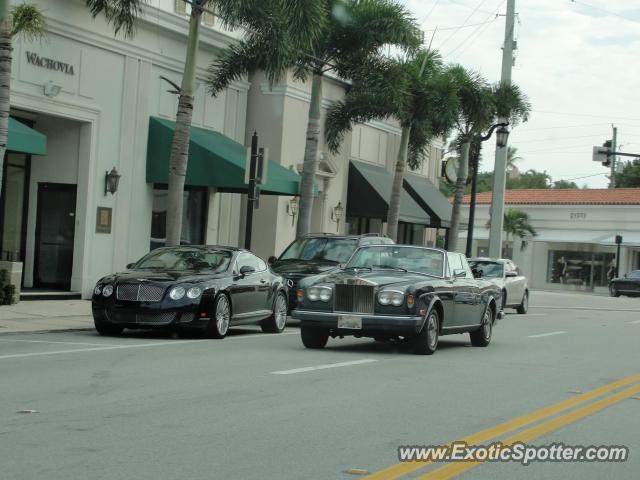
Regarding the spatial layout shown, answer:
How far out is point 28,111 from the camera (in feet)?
74.1

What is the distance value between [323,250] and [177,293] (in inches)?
270

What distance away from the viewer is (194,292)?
15.4m

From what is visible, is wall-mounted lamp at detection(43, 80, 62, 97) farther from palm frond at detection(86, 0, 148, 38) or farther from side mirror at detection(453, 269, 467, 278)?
side mirror at detection(453, 269, 467, 278)

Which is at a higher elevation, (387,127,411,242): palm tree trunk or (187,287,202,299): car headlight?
(387,127,411,242): palm tree trunk

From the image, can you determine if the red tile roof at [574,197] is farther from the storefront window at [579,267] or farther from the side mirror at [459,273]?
the side mirror at [459,273]

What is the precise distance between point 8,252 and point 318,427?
15.7m

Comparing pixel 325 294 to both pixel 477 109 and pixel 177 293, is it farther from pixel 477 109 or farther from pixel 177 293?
pixel 477 109

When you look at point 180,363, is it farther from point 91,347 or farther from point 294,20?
point 294,20

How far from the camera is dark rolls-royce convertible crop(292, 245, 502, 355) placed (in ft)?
45.1

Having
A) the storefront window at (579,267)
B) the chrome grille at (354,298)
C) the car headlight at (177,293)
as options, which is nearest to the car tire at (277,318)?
the car headlight at (177,293)

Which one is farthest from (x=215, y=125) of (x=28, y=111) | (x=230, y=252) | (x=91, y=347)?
(x=91, y=347)

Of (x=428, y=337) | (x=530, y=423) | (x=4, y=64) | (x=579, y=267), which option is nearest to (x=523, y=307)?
(x=428, y=337)

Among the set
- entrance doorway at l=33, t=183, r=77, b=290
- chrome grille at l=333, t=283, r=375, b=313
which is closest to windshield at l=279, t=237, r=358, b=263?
entrance doorway at l=33, t=183, r=77, b=290

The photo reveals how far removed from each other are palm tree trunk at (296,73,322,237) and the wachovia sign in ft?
23.7
